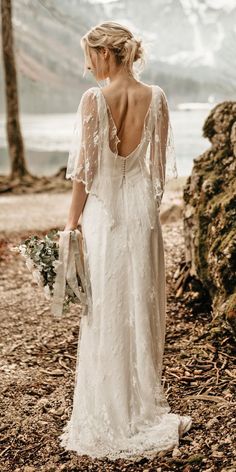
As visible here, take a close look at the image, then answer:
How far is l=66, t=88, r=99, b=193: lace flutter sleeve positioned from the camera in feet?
11.0

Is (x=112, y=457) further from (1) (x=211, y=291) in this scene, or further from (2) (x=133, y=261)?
(1) (x=211, y=291)

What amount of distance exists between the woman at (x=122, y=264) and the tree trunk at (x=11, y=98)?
1360cm

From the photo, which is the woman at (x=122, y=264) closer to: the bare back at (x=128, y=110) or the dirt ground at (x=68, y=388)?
the bare back at (x=128, y=110)

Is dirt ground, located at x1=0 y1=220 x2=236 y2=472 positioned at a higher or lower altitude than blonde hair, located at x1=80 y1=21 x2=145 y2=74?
lower

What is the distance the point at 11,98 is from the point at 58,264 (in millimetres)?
14004

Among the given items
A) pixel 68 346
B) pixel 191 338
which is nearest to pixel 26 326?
pixel 68 346

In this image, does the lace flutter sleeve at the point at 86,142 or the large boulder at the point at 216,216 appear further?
the large boulder at the point at 216,216

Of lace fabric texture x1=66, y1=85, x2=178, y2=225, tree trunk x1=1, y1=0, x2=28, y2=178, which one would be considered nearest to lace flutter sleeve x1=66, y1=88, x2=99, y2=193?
lace fabric texture x1=66, y1=85, x2=178, y2=225

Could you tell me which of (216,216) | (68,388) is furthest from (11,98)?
(68,388)

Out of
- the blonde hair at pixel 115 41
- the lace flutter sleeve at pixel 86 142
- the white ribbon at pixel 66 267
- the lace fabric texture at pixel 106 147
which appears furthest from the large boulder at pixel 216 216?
the blonde hair at pixel 115 41

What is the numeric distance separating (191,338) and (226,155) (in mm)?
1847

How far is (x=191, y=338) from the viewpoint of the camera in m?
5.29

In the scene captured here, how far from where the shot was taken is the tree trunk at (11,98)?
1611 centimetres

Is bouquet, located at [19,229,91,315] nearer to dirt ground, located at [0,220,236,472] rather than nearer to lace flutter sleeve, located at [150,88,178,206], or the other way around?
lace flutter sleeve, located at [150,88,178,206]
